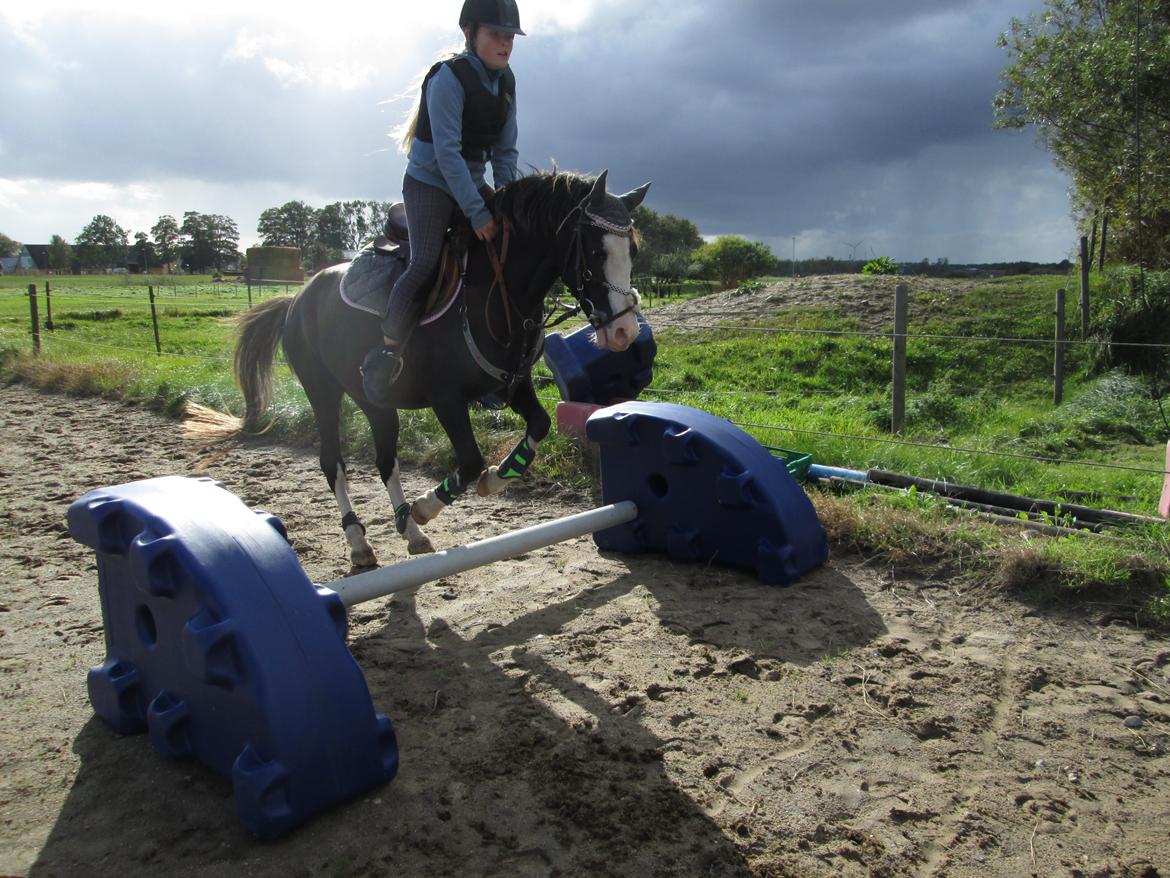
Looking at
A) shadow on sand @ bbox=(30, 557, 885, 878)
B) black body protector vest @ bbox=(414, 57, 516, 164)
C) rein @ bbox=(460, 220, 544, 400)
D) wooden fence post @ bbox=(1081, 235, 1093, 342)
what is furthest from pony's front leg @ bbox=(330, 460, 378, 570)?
wooden fence post @ bbox=(1081, 235, 1093, 342)

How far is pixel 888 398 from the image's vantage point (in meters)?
11.0

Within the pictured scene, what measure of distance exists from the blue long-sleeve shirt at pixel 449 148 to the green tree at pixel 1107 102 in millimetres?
12443

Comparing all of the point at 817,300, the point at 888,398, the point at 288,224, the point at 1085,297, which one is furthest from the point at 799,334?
the point at 288,224

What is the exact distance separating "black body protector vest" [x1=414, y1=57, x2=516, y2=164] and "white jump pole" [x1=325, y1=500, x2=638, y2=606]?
1.88m

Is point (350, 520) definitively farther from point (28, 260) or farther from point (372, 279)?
point (28, 260)

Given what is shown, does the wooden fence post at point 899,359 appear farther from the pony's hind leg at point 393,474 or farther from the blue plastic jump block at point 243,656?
the blue plastic jump block at point 243,656

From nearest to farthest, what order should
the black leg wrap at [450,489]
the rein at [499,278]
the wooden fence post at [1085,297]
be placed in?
the rein at [499,278] < the black leg wrap at [450,489] < the wooden fence post at [1085,297]

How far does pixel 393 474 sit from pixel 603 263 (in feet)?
6.68

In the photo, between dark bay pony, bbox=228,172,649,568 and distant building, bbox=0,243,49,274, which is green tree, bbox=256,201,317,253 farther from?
dark bay pony, bbox=228,172,649,568

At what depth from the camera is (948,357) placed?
1355 cm

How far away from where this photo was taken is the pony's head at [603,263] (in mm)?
3498

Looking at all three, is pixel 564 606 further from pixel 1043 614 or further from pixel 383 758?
pixel 1043 614

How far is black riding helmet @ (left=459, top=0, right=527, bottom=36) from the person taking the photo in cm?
382

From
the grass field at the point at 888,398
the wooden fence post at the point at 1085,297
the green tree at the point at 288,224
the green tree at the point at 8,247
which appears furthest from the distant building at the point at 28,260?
the wooden fence post at the point at 1085,297
